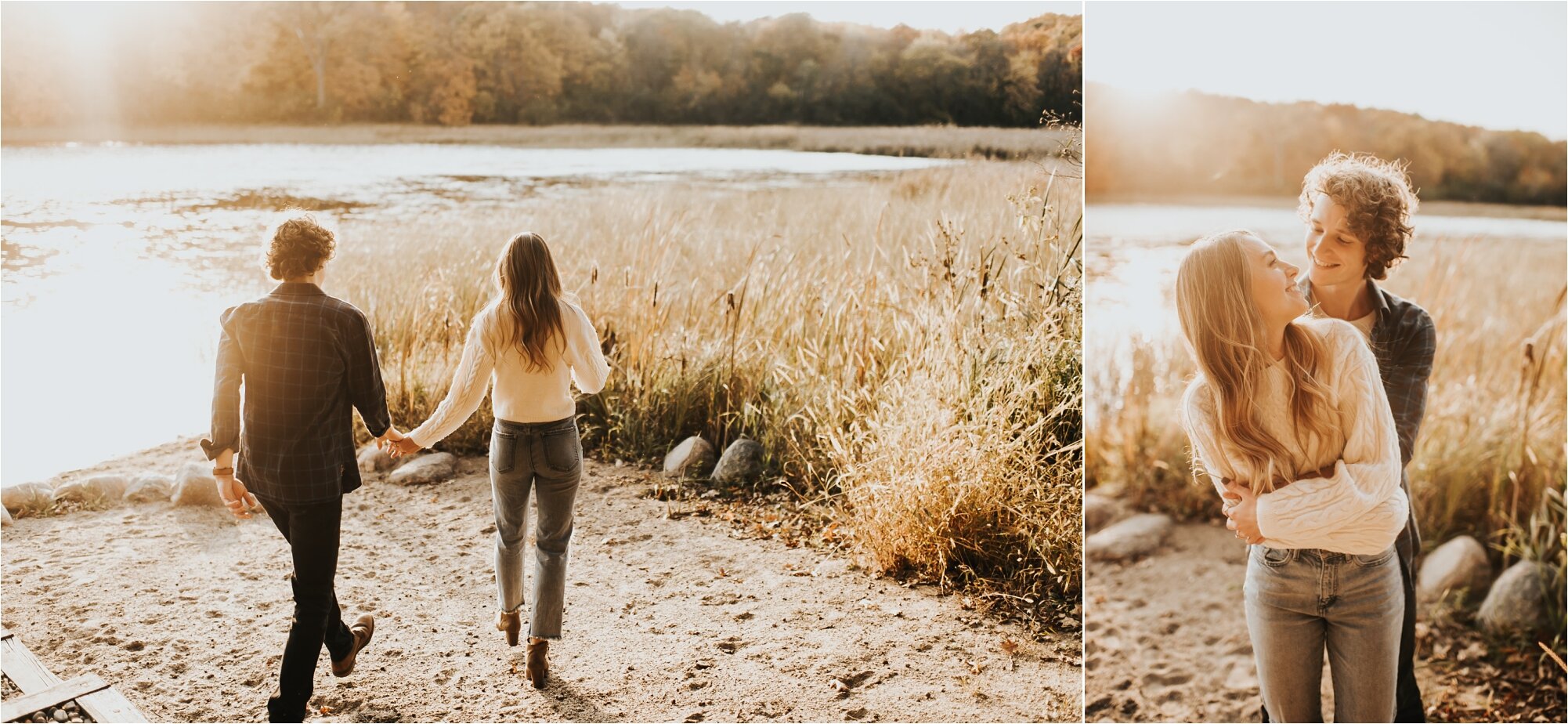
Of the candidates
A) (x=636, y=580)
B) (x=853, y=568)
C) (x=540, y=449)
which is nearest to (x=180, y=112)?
(x=540, y=449)

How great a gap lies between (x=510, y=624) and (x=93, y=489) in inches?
47.7

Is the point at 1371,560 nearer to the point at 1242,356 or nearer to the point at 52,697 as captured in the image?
the point at 1242,356

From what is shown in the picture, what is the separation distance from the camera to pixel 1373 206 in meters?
2.18

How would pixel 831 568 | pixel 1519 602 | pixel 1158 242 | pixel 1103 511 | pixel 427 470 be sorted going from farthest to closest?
pixel 1103 511 < pixel 1158 242 < pixel 1519 602 < pixel 831 568 < pixel 427 470

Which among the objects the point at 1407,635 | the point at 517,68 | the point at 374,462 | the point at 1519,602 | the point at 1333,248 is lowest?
the point at 1519,602

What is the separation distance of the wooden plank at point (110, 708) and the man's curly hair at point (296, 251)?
115 cm

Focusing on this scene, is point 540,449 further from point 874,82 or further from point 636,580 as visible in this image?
point 874,82

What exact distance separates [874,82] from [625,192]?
33.9 inches

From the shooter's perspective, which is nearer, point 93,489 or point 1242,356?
point 1242,356

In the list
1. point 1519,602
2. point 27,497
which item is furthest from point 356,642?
point 1519,602

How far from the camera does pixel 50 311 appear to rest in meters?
2.85

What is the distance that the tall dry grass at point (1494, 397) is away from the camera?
334 centimetres

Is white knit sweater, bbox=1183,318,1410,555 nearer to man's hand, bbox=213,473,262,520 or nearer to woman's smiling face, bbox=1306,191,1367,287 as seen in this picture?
woman's smiling face, bbox=1306,191,1367,287

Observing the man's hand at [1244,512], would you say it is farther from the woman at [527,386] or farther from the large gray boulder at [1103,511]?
the large gray boulder at [1103,511]
